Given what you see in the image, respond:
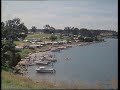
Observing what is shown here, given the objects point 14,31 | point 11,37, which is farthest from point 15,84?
point 14,31

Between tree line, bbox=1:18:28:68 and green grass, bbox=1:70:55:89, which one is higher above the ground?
tree line, bbox=1:18:28:68

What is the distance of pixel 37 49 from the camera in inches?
555

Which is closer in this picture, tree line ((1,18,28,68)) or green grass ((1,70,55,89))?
green grass ((1,70,55,89))

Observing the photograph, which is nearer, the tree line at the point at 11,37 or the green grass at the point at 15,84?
the green grass at the point at 15,84

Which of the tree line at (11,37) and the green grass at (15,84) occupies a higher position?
the tree line at (11,37)

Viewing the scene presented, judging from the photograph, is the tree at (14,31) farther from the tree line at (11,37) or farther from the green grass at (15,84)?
the green grass at (15,84)

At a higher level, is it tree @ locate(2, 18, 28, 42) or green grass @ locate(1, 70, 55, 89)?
tree @ locate(2, 18, 28, 42)

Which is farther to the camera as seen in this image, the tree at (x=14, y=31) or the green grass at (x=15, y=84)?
the tree at (x=14, y=31)

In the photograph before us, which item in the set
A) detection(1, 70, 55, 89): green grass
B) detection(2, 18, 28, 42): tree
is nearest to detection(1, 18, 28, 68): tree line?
detection(2, 18, 28, 42): tree

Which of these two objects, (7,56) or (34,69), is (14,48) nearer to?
(7,56)

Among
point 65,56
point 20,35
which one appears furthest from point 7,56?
point 65,56

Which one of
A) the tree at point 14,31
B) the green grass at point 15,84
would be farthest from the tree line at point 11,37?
the green grass at point 15,84

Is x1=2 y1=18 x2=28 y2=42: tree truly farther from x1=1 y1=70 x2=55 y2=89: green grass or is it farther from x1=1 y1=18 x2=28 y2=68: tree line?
x1=1 y1=70 x2=55 y2=89: green grass

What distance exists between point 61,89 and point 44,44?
6959 mm
